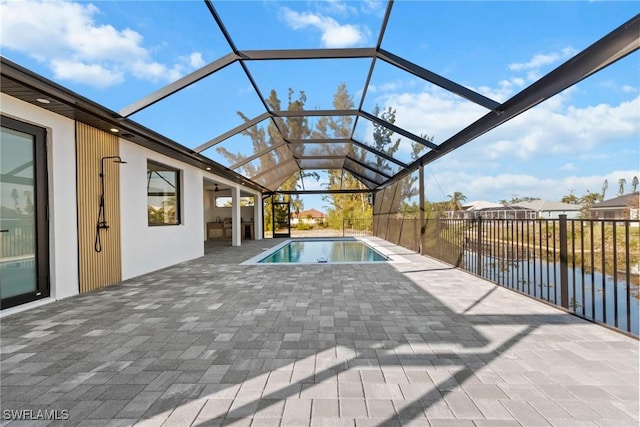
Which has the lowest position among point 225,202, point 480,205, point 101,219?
point 101,219

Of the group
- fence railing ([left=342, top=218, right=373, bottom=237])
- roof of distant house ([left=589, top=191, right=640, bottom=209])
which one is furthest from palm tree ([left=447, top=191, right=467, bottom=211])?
roof of distant house ([left=589, top=191, right=640, bottom=209])

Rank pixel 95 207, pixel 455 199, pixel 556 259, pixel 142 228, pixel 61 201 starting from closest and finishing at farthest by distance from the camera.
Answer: pixel 61 201, pixel 95 207, pixel 556 259, pixel 142 228, pixel 455 199

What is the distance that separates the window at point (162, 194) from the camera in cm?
600

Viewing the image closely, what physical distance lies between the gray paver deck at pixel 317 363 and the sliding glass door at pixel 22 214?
1.16 ft

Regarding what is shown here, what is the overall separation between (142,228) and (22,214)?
2.09 meters

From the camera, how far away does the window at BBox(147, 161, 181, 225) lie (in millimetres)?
6004

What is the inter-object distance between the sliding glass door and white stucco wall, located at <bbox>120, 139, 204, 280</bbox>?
1.36 m

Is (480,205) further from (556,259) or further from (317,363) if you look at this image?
(317,363)

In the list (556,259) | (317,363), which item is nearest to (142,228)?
(317,363)

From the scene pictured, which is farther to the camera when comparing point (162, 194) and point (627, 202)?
point (627, 202)

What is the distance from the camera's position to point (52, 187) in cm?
Result: 374

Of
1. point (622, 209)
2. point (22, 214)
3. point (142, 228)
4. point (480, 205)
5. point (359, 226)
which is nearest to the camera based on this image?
point (22, 214)

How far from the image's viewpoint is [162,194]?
6453mm

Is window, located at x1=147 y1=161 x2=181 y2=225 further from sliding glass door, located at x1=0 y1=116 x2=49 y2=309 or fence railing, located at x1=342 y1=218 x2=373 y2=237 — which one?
fence railing, located at x1=342 y1=218 x2=373 y2=237
